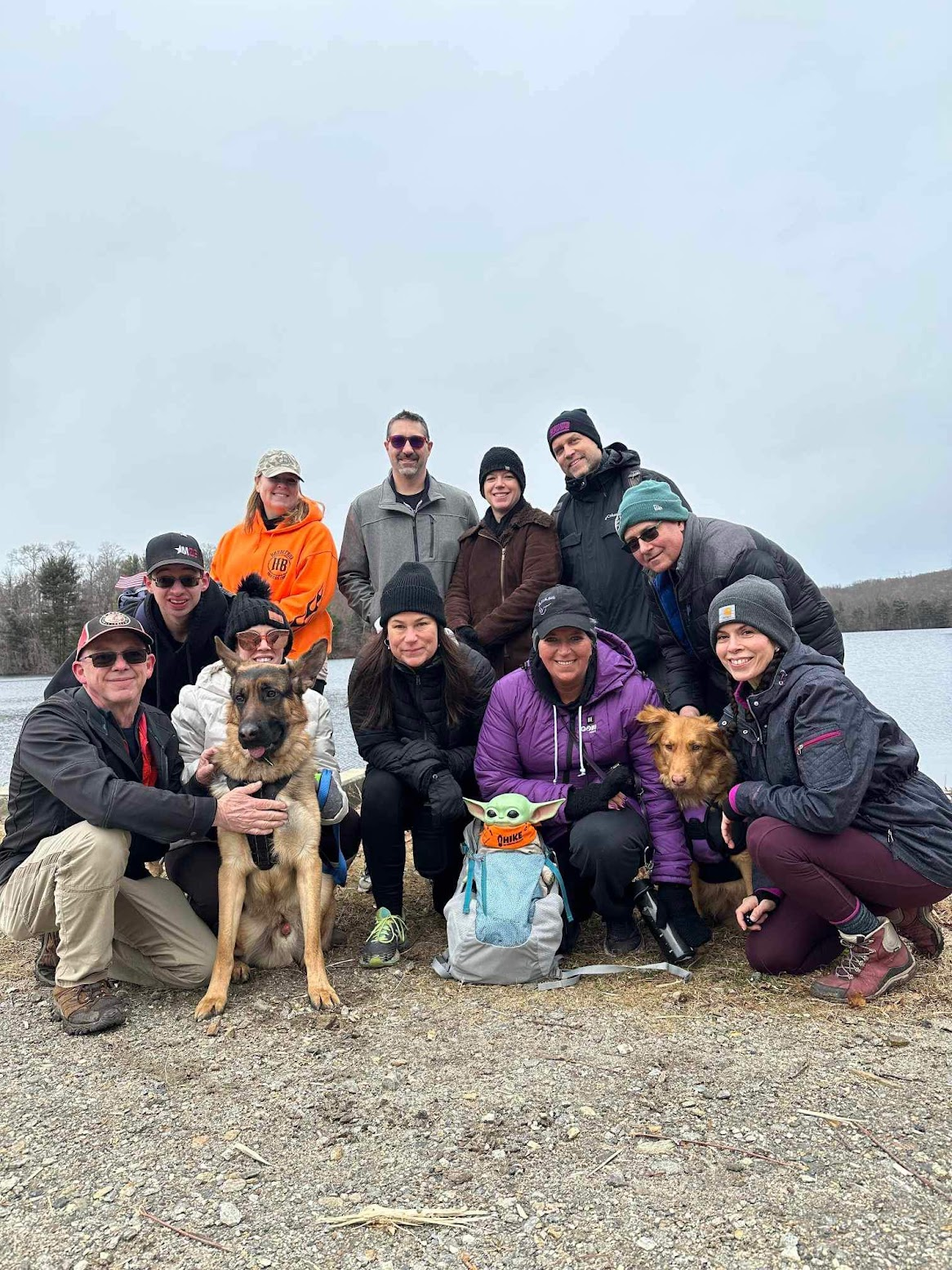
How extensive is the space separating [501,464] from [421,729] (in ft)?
6.90

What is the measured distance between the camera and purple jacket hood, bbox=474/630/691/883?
439 cm

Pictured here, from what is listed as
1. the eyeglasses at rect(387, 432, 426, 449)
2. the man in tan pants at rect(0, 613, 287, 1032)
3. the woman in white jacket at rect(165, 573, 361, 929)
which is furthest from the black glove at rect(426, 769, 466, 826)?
the eyeglasses at rect(387, 432, 426, 449)

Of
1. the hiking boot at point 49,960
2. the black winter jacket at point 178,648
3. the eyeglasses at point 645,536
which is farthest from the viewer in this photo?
the black winter jacket at point 178,648

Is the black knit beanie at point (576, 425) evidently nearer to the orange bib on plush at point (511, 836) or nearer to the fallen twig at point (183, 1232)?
the orange bib on plush at point (511, 836)

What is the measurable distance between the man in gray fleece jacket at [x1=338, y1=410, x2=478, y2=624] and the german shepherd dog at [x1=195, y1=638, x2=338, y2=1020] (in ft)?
5.86

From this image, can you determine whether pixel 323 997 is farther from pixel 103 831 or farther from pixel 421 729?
pixel 421 729

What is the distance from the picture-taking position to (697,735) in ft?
14.3

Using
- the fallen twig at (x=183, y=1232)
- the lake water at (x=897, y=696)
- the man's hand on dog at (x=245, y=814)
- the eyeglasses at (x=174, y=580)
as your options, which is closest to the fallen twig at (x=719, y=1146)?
the fallen twig at (x=183, y=1232)

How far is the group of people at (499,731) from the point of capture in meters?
3.66

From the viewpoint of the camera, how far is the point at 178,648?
17.4 ft

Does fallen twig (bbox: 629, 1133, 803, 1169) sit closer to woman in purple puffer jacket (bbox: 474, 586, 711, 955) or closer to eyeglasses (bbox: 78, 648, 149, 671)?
woman in purple puffer jacket (bbox: 474, 586, 711, 955)

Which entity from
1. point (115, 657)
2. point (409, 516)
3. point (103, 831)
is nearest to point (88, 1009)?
point (103, 831)

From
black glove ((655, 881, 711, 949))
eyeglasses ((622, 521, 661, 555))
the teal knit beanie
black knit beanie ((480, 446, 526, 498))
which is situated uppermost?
black knit beanie ((480, 446, 526, 498))

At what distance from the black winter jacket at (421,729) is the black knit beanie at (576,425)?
6.21ft
